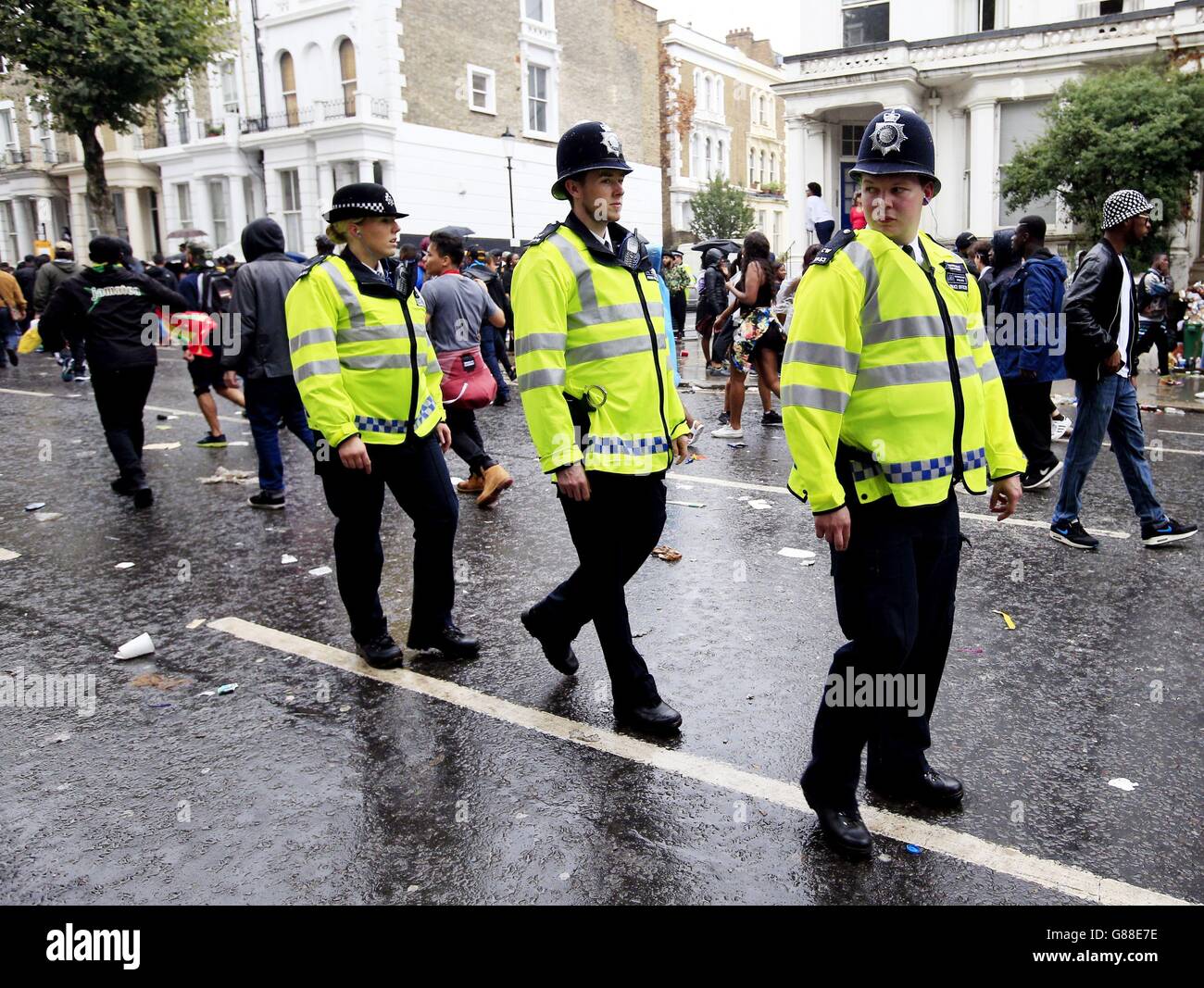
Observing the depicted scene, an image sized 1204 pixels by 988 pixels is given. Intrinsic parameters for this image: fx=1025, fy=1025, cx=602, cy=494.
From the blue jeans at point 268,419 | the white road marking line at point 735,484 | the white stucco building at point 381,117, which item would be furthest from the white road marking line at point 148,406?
the white stucco building at point 381,117

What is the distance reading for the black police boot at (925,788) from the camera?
3316 millimetres

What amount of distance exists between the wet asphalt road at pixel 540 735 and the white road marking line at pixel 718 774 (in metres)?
0.05

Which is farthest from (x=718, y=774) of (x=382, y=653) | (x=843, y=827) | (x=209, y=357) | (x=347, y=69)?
(x=347, y=69)

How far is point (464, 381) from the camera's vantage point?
7430mm

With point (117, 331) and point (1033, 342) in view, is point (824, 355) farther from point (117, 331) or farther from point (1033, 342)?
point (117, 331)

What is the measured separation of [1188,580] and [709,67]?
51582mm

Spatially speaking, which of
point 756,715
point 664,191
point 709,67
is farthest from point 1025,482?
point 709,67

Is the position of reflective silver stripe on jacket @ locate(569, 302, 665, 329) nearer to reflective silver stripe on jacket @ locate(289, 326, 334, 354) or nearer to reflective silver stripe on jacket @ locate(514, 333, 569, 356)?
reflective silver stripe on jacket @ locate(514, 333, 569, 356)

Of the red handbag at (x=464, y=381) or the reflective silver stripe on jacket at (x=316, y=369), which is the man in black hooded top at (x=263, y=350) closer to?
the red handbag at (x=464, y=381)

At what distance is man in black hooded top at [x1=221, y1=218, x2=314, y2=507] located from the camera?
764 cm

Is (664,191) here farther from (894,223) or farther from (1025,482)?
(894,223)

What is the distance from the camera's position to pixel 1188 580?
555cm

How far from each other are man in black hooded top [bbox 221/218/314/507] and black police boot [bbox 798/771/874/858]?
5.51m

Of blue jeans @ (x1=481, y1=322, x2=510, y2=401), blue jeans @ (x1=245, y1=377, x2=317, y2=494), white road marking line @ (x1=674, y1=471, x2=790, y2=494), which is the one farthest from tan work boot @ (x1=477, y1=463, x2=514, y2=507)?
blue jeans @ (x1=481, y1=322, x2=510, y2=401)
